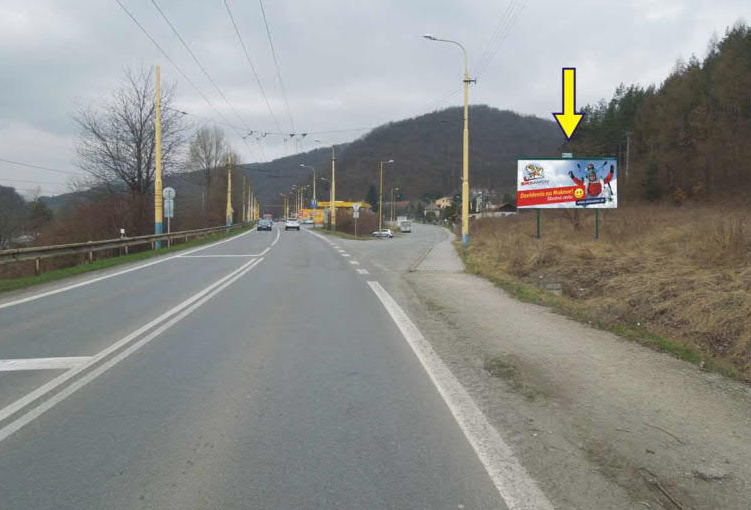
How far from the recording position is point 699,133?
66.2m

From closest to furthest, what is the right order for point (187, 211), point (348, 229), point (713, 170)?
point (187, 211)
point (713, 170)
point (348, 229)

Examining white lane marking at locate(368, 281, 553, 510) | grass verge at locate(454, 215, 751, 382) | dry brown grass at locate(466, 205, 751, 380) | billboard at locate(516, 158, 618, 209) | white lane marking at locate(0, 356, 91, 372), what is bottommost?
white lane marking at locate(368, 281, 553, 510)

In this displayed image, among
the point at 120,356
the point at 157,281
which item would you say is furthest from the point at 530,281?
the point at 120,356

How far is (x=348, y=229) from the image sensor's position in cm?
7256

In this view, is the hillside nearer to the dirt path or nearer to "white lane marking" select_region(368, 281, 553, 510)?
the dirt path

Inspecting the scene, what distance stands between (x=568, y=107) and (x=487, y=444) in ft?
51.7

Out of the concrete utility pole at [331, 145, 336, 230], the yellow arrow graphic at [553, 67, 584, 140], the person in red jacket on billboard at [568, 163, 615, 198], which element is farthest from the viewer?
the concrete utility pole at [331, 145, 336, 230]

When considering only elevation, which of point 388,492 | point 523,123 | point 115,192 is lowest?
point 388,492

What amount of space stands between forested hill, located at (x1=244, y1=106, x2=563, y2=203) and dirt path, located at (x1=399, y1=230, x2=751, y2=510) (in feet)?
109

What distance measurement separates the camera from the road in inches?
146

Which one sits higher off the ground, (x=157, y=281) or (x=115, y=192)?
(x=115, y=192)

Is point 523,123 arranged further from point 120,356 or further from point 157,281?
point 120,356

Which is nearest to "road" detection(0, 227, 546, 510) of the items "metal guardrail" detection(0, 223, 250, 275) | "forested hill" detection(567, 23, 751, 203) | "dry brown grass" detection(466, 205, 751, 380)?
"dry brown grass" detection(466, 205, 751, 380)

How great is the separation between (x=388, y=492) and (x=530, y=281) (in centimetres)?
1284
